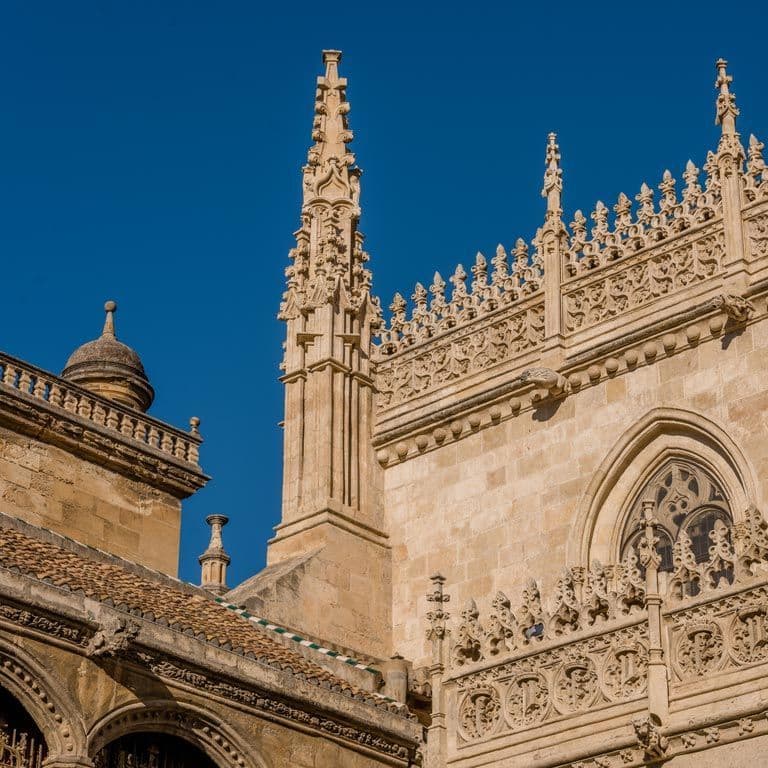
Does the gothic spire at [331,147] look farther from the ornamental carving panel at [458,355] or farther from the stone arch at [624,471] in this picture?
the stone arch at [624,471]

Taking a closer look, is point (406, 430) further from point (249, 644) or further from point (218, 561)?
point (218, 561)

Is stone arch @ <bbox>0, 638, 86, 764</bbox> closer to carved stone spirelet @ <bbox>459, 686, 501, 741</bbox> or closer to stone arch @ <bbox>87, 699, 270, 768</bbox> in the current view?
stone arch @ <bbox>87, 699, 270, 768</bbox>

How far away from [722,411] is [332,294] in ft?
17.9

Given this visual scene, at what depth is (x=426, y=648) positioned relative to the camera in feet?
68.7

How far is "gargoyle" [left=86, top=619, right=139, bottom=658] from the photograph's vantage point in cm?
1484

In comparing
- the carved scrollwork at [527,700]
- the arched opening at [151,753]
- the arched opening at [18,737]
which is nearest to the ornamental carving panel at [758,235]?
the carved scrollwork at [527,700]

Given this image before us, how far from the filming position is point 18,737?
1452 centimetres

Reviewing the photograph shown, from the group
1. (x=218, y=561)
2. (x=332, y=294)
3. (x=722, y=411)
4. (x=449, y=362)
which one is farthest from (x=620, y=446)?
(x=218, y=561)

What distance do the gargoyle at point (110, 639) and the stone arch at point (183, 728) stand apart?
0.51 meters

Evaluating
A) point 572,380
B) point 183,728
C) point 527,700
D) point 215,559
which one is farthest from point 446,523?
point 215,559

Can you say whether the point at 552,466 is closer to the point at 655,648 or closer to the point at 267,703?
the point at 267,703

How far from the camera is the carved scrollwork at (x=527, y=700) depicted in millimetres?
15773

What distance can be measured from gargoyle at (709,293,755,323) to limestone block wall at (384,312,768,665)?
11cm

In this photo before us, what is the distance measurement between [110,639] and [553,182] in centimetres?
959
